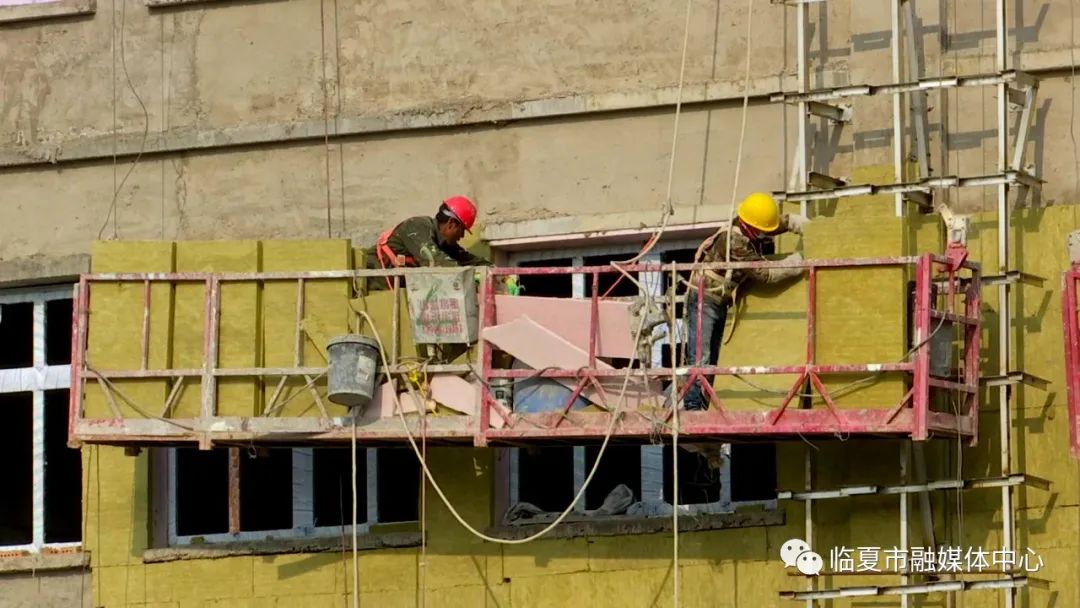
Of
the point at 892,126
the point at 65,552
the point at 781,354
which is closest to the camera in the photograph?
the point at 781,354

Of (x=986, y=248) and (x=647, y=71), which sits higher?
(x=647, y=71)

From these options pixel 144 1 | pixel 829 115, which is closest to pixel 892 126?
pixel 829 115

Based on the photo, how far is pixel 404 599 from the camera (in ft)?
59.5

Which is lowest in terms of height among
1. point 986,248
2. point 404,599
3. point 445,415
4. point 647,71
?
point 404,599

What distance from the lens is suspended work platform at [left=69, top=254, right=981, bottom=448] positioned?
1581 centimetres

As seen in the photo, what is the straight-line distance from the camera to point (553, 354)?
54.0 feet

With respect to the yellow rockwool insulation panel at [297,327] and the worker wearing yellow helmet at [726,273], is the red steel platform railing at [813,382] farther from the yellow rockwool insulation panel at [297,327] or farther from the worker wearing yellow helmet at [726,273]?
the yellow rockwool insulation panel at [297,327]

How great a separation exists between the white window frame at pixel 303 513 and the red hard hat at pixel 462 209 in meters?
2.17

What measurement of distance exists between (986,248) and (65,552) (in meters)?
7.86

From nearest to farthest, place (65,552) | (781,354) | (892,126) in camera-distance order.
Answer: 1. (781,354)
2. (892,126)
3. (65,552)

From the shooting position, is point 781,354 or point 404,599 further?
point 404,599

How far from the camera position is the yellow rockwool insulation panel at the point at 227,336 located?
56.3 feet

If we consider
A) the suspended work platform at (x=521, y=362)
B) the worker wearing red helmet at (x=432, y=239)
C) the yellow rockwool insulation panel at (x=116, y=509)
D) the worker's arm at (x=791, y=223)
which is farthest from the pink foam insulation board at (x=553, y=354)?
the yellow rockwool insulation panel at (x=116, y=509)

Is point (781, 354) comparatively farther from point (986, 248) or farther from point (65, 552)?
point (65, 552)
